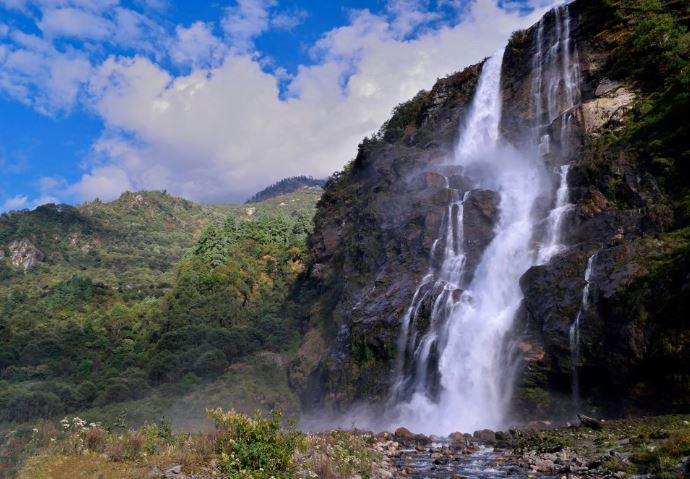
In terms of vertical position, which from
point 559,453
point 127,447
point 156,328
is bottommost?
point 559,453

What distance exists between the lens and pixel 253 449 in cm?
1192

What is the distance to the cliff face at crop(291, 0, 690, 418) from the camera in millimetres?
22703

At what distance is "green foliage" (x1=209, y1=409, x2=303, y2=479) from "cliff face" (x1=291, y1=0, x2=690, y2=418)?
16416 millimetres

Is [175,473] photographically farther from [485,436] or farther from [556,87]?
[556,87]

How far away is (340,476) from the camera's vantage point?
13.1 m

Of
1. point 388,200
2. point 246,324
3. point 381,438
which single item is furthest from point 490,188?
point 246,324

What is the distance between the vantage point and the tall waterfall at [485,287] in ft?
98.4

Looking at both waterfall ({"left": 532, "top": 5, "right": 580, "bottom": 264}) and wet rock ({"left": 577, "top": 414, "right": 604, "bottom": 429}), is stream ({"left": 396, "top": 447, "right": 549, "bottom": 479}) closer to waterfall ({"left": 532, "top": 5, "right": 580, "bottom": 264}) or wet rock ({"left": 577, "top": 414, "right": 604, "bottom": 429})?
wet rock ({"left": 577, "top": 414, "right": 604, "bottom": 429})

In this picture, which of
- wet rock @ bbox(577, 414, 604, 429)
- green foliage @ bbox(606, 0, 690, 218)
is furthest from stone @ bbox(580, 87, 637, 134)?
wet rock @ bbox(577, 414, 604, 429)

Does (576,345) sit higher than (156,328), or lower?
lower

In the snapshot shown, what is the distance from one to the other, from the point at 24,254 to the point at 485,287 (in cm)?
13700

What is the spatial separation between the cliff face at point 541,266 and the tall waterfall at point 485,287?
0.88m

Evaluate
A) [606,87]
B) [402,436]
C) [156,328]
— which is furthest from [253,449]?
[156,328]

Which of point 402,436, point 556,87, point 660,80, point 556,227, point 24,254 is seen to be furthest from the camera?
point 24,254
